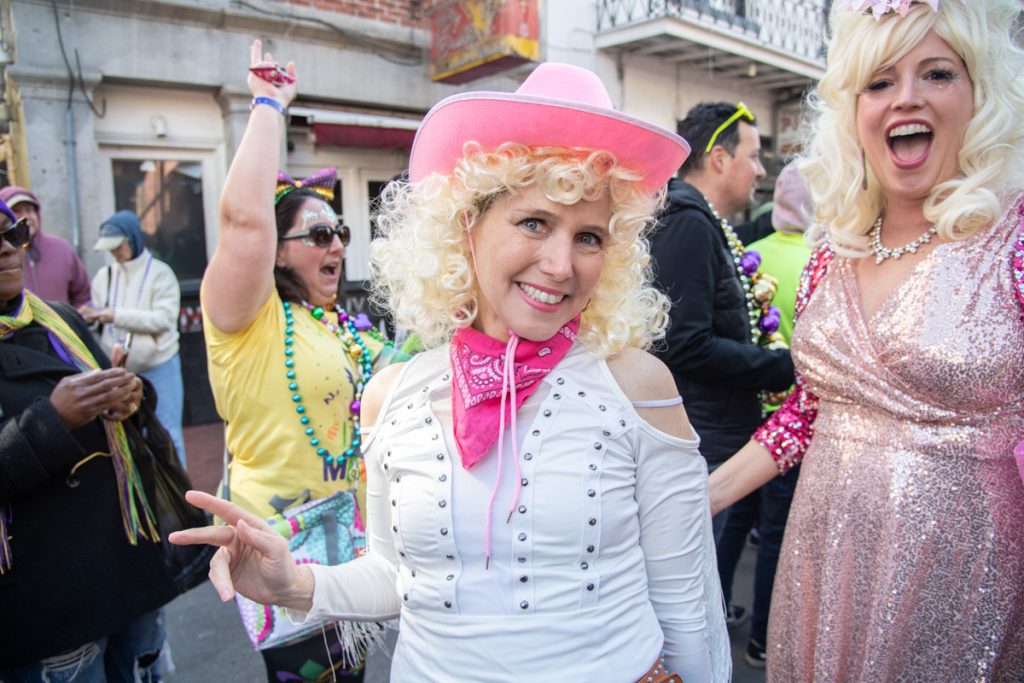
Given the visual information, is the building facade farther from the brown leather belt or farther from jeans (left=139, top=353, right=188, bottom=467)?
the brown leather belt

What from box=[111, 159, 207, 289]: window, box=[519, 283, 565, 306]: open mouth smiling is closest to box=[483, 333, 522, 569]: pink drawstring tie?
box=[519, 283, 565, 306]: open mouth smiling

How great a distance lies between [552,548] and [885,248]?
44.5 inches

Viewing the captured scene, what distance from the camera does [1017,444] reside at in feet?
4.91

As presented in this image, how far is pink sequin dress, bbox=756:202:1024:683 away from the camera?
1507 mm

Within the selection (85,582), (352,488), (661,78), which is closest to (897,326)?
(352,488)

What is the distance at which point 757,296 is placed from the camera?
2.93m

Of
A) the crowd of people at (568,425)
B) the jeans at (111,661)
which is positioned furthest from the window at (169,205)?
the jeans at (111,661)

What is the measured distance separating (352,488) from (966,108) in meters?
1.95

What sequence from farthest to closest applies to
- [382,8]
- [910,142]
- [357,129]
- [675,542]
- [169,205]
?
[382,8]
[357,129]
[169,205]
[910,142]
[675,542]

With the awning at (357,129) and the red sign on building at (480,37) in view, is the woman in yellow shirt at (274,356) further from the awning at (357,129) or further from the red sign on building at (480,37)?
the red sign on building at (480,37)

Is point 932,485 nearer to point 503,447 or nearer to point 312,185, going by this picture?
point 503,447

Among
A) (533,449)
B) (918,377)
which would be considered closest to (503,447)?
(533,449)

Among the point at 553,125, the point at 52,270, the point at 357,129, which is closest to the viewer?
the point at 553,125

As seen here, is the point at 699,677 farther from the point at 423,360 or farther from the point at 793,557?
the point at 423,360
